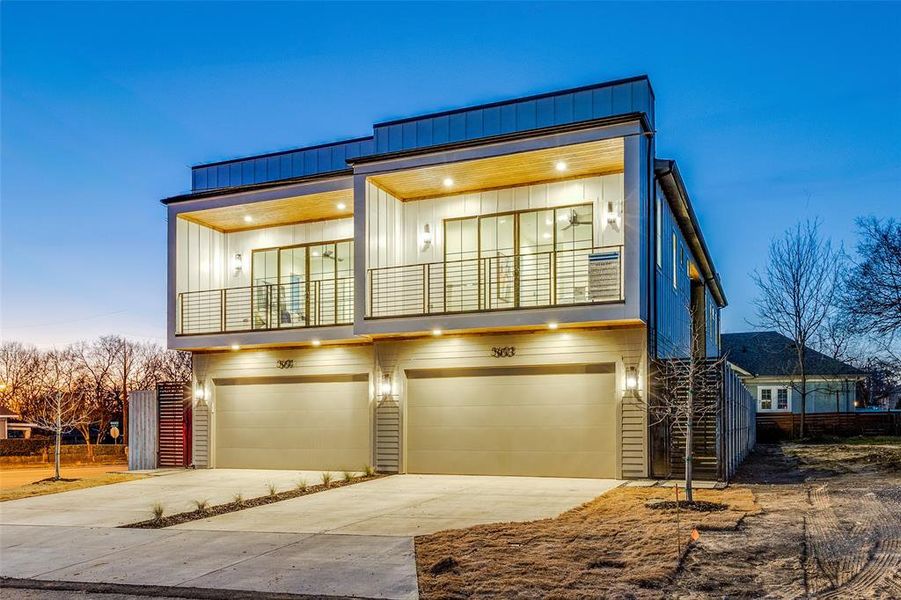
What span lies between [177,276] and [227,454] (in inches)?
177

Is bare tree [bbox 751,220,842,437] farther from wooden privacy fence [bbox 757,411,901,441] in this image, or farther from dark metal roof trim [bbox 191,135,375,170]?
dark metal roof trim [bbox 191,135,375,170]

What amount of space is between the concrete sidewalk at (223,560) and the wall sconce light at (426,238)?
8849 mm

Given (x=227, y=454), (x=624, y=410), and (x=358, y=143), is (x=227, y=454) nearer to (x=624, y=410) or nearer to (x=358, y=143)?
(x=358, y=143)

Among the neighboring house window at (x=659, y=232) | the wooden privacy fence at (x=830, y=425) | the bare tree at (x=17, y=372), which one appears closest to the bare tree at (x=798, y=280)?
the wooden privacy fence at (x=830, y=425)

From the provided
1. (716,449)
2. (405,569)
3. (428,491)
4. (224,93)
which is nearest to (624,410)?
(716,449)

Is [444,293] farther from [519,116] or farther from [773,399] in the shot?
[773,399]

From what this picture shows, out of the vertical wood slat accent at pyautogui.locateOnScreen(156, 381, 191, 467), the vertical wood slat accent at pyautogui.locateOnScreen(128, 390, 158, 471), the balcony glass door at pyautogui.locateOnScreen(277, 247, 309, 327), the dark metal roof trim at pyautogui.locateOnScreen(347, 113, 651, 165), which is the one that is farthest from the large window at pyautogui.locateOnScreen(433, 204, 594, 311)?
the vertical wood slat accent at pyautogui.locateOnScreen(128, 390, 158, 471)

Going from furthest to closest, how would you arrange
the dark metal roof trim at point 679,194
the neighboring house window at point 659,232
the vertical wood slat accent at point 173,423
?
the vertical wood slat accent at point 173,423, the neighboring house window at point 659,232, the dark metal roof trim at point 679,194

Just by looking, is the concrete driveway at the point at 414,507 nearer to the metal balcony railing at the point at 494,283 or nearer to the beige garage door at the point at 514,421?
the beige garage door at the point at 514,421

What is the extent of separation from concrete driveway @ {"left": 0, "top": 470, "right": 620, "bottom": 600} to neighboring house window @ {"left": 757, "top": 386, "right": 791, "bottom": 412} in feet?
110

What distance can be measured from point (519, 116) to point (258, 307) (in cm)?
798

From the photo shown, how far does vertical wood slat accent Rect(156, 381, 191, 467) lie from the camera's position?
63.3ft

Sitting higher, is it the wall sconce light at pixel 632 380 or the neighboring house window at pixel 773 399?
the wall sconce light at pixel 632 380

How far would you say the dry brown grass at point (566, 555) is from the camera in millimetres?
6387
